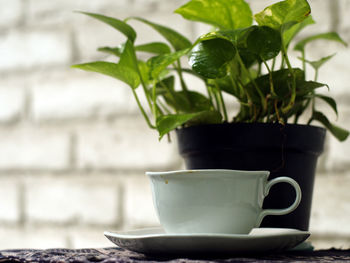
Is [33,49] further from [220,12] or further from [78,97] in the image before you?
[220,12]

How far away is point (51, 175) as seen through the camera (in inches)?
43.2

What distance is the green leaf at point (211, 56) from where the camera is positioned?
1.78 ft

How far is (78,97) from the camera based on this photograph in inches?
42.8

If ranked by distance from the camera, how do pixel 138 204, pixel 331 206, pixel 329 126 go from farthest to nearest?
pixel 138 204 < pixel 331 206 < pixel 329 126

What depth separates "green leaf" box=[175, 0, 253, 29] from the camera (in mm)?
592

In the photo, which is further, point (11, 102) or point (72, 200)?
point (11, 102)

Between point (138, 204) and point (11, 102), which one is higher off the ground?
point (11, 102)

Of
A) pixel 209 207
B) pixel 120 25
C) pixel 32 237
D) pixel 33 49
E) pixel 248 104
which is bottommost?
pixel 32 237

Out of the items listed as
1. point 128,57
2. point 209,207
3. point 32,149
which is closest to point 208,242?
point 209,207

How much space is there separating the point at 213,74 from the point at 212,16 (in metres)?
0.10

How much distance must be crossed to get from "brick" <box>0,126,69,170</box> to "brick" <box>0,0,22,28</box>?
26 cm

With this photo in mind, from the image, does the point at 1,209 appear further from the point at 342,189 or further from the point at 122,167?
the point at 342,189

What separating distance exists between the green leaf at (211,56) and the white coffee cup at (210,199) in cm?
12

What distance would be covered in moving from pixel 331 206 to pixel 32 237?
0.65 metres
